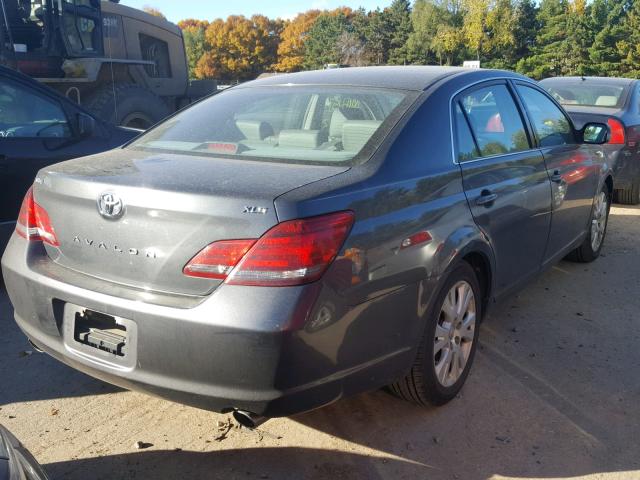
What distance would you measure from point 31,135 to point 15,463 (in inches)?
154

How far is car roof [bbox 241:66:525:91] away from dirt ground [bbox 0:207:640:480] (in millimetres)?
1616

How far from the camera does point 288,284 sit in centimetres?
227

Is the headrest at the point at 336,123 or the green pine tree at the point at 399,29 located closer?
the headrest at the point at 336,123

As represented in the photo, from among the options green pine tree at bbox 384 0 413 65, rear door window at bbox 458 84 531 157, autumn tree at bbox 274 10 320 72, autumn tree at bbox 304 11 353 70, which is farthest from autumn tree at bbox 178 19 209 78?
rear door window at bbox 458 84 531 157

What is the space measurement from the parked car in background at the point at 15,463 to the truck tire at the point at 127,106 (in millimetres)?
8036

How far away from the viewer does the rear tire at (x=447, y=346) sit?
9.71ft

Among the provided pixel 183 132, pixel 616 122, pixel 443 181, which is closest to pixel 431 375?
pixel 443 181

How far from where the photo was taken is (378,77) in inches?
138

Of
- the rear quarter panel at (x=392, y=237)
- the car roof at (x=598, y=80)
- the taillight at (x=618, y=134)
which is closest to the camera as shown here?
Result: the rear quarter panel at (x=392, y=237)

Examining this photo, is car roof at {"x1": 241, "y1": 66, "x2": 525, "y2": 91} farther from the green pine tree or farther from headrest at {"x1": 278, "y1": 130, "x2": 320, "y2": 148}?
the green pine tree

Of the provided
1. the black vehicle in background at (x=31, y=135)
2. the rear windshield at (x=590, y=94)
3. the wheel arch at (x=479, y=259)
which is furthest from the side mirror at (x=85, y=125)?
the rear windshield at (x=590, y=94)

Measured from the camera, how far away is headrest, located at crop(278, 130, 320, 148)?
3.12 m

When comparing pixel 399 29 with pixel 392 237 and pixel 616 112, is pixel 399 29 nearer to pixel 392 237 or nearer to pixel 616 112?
pixel 616 112

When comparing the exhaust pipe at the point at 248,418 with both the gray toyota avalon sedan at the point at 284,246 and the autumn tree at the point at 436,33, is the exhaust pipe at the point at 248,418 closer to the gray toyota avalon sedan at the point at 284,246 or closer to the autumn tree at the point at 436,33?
the gray toyota avalon sedan at the point at 284,246
